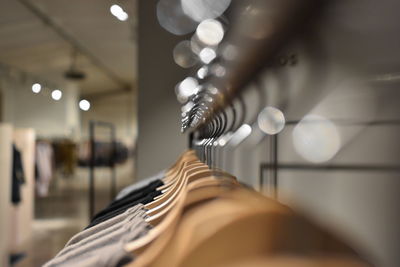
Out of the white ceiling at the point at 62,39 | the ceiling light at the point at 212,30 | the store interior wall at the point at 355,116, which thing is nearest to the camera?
the ceiling light at the point at 212,30

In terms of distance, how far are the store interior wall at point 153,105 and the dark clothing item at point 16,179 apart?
1.57 meters

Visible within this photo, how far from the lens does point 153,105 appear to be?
1995 mm

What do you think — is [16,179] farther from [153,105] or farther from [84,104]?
[84,104]

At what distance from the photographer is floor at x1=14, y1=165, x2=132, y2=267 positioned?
279 centimetres

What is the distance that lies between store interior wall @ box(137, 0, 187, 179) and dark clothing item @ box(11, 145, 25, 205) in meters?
1.57

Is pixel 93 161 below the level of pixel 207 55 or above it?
below

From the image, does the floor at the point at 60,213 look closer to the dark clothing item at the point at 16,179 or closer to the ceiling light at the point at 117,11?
the dark clothing item at the point at 16,179

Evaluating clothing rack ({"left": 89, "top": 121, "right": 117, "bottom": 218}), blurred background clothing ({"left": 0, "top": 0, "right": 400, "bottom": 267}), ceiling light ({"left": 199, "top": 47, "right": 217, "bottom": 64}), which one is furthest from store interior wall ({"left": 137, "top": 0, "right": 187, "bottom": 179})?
ceiling light ({"left": 199, "top": 47, "right": 217, "bottom": 64})

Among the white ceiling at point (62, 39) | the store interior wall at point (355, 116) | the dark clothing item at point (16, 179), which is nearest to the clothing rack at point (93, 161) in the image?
the white ceiling at point (62, 39)

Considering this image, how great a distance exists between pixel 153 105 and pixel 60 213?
267 centimetres

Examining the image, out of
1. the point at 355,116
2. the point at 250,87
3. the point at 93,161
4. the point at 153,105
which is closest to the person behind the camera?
the point at 250,87

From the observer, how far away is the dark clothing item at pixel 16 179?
114 inches

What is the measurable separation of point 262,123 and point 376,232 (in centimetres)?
61

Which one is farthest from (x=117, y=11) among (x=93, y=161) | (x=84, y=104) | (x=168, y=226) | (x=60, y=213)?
(x=60, y=213)
